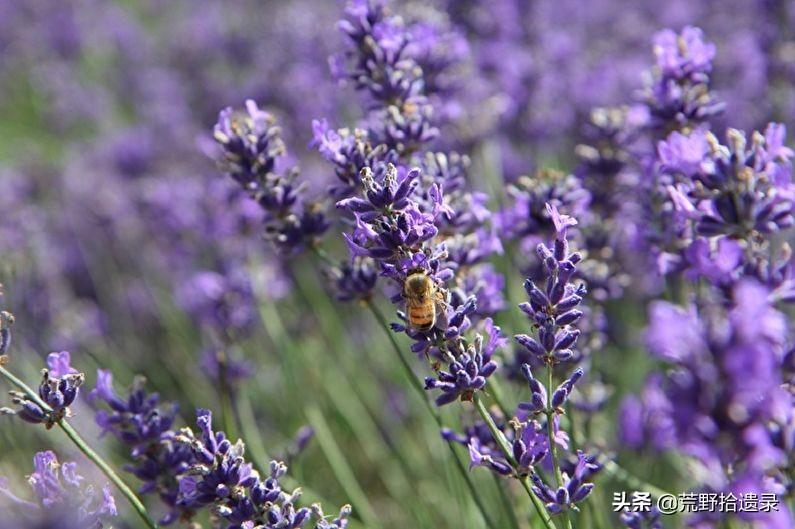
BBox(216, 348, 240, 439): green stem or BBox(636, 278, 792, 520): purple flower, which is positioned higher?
BBox(636, 278, 792, 520): purple flower

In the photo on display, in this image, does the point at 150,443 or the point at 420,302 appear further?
the point at 150,443

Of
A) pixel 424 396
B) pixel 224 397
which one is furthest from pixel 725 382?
pixel 224 397

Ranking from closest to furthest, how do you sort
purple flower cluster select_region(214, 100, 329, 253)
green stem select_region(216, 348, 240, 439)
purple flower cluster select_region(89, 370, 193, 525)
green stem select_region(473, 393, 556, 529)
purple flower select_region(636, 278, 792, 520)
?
purple flower select_region(636, 278, 792, 520) → green stem select_region(473, 393, 556, 529) → purple flower cluster select_region(89, 370, 193, 525) → purple flower cluster select_region(214, 100, 329, 253) → green stem select_region(216, 348, 240, 439)

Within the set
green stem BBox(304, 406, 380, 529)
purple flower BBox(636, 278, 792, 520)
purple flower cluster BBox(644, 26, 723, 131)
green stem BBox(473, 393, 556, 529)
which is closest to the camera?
purple flower BBox(636, 278, 792, 520)

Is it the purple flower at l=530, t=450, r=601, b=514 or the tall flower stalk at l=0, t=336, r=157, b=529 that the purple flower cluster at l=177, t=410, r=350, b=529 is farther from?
the purple flower at l=530, t=450, r=601, b=514

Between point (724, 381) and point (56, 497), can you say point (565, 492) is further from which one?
point (56, 497)

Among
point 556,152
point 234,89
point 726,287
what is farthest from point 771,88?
point 234,89

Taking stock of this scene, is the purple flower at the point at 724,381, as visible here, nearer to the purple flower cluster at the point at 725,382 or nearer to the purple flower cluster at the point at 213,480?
the purple flower cluster at the point at 725,382

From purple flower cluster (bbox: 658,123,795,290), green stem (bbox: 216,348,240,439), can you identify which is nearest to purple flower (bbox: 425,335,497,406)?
purple flower cluster (bbox: 658,123,795,290)
